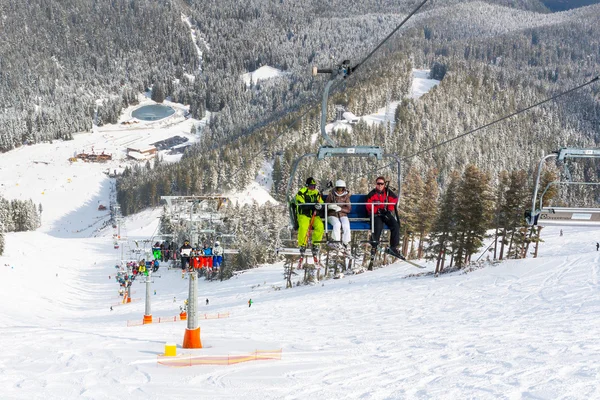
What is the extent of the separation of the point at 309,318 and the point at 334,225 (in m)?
13.7

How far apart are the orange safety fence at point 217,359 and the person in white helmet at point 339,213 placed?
459 centimetres

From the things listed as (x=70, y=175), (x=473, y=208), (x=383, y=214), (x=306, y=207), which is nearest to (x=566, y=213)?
(x=383, y=214)

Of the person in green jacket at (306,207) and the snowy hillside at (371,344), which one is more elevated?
the person in green jacket at (306,207)

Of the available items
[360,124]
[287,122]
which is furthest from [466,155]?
[287,122]

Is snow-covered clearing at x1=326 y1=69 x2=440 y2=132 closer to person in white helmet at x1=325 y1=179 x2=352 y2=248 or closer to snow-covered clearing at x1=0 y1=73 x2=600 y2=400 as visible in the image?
snow-covered clearing at x1=0 y1=73 x2=600 y2=400

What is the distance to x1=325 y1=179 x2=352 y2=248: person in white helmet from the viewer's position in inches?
550

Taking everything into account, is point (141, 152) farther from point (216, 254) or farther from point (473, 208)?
point (473, 208)

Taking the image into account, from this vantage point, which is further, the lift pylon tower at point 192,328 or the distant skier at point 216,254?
the distant skier at point 216,254

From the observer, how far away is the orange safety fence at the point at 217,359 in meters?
15.5

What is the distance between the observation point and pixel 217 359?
15977mm

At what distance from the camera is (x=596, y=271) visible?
2920 centimetres

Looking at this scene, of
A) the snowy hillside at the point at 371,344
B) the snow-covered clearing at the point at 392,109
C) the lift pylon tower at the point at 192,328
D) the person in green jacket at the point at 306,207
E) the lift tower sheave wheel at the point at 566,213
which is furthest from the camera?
the snow-covered clearing at the point at 392,109

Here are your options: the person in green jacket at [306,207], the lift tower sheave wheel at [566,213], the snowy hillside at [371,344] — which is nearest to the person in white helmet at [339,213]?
the person in green jacket at [306,207]

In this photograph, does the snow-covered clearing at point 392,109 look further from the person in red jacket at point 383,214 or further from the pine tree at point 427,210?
the person in red jacket at point 383,214
